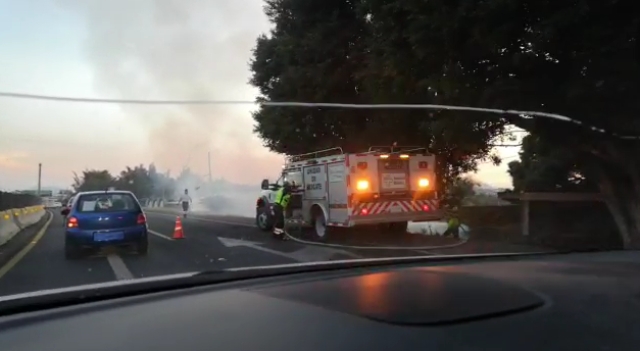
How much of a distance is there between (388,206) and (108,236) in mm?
8716

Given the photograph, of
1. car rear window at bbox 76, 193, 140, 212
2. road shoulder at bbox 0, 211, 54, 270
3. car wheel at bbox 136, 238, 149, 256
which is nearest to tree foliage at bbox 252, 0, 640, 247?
car wheel at bbox 136, 238, 149, 256

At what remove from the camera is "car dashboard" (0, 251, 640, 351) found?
1948mm

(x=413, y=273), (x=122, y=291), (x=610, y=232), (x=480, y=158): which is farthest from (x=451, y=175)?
(x=122, y=291)

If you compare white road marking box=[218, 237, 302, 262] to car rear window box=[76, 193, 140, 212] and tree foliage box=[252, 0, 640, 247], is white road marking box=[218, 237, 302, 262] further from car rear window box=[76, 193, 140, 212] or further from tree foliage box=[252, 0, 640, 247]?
tree foliage box=[252, 0, 640, 247]

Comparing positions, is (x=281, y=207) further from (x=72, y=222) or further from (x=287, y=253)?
(x=72, y=222)

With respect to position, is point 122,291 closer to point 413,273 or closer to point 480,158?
point 413,273

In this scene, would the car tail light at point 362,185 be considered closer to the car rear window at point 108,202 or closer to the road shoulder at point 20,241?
the road shoulder at point 20,241

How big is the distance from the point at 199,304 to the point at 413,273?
4.29 ft

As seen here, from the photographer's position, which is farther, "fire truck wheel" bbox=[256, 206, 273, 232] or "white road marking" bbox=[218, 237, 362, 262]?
"fire truck wheel" bbox=[256, 206, 273, 232]

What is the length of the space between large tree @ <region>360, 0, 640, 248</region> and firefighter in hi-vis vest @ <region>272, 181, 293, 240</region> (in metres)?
4.18

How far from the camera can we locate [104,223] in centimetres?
840

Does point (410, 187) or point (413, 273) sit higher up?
point (410, 187)

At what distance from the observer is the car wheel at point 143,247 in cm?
807

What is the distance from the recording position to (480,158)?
56.6 ft
